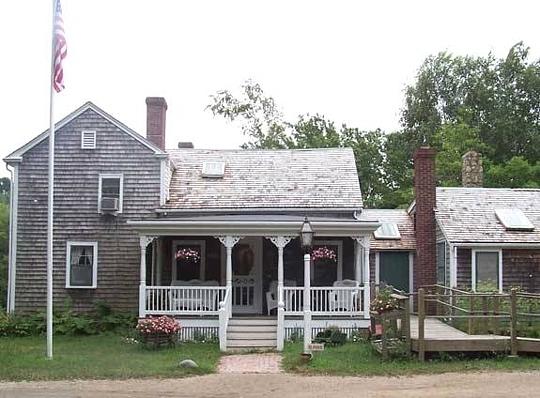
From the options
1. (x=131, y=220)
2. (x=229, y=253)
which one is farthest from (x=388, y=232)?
(x=131, y=220)

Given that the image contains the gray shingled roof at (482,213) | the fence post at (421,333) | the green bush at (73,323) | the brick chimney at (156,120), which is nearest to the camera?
the fence post at (421,333)

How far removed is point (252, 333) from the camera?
59.6 feet

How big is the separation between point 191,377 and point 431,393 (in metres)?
4.45

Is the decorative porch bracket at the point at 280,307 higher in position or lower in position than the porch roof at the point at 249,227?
lower

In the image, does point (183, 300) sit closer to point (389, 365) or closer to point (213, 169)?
point (213, 169)

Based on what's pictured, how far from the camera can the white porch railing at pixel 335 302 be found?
1861cm

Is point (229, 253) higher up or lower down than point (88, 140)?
lower down

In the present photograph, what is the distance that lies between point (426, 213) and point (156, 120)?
29.6ft

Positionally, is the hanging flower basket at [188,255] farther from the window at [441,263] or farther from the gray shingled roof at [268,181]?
the window at [441,263]

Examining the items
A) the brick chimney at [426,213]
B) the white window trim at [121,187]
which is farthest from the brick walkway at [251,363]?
the brick chimney at [426,213]

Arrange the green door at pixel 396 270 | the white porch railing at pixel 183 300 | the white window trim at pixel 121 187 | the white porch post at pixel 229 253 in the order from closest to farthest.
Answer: the white porch post at pixel 229 253, the white porch railing at pixel 183 300, the white window trim at pixel 121 187, the green door at pixel 396 270

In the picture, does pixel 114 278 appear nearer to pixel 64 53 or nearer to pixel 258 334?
pixel 258 334

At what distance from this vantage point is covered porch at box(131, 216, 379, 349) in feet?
61.0

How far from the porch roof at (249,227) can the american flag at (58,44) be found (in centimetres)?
465
